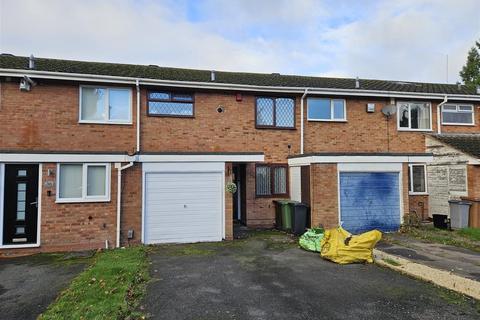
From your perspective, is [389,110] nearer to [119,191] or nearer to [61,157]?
[119,191]

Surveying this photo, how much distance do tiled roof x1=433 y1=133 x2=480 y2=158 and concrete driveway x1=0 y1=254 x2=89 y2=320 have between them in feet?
41.5

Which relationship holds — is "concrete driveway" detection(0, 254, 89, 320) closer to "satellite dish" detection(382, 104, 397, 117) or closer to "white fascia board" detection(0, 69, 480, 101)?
"white fascia board" detection(0, 69, 480, 101)

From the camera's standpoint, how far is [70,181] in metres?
8.91

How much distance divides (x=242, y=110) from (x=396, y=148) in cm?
642

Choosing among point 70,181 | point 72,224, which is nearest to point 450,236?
point 72,224

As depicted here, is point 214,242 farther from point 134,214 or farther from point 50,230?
point 50,230

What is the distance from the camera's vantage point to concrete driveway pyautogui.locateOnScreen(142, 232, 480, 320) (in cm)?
471

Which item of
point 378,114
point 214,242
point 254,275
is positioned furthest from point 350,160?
point 254,275

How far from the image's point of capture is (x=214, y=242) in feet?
31.4

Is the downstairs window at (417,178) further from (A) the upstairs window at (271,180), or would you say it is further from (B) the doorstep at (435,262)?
(A) the upstairs window at (271,180)

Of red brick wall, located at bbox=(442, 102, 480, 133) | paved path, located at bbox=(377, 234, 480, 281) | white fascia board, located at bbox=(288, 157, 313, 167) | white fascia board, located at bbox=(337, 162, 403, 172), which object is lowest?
paved path, located at bbox=(377, 234, 480, 281)

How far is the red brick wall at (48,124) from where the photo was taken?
1002 centimetres

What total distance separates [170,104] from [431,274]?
896 centimetres

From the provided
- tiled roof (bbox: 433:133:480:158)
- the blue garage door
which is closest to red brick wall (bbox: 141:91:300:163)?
the blue garage door
